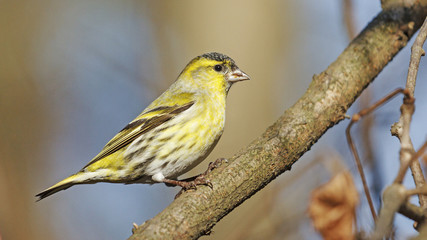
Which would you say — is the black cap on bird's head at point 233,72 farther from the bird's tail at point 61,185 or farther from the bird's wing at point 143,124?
the bird's tail at point 61,185

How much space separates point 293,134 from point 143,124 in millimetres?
1843

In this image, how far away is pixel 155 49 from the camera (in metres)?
8.53

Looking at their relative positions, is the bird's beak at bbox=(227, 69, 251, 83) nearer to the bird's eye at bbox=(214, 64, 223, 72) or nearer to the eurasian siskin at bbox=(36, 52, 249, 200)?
the bird's eye at bbox=(214, 64, 223, 72)

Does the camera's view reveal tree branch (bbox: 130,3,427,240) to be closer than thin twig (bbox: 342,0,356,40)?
Yes

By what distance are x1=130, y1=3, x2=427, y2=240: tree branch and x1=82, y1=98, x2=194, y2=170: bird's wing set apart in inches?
53.6

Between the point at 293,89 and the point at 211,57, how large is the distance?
2.58m

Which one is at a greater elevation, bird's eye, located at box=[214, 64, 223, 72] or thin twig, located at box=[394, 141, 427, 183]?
bird's eye, located at box=[214, 64, 223, 72]

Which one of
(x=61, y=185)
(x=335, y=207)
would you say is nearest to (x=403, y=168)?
(x=335, y=207)

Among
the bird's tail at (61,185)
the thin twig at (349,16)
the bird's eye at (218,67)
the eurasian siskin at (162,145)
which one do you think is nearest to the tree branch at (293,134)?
the thin twig at (349,16)

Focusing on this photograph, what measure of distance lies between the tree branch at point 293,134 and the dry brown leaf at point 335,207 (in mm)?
1325

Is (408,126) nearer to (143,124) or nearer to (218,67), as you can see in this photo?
(143,124)

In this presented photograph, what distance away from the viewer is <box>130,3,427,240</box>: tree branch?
3.24 meters

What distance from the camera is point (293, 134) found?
3557mm

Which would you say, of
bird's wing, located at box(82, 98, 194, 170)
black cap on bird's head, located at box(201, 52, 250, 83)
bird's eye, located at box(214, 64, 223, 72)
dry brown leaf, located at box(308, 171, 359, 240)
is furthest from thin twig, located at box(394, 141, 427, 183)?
bird's eye, located at box(214, 64, 223, 72)
